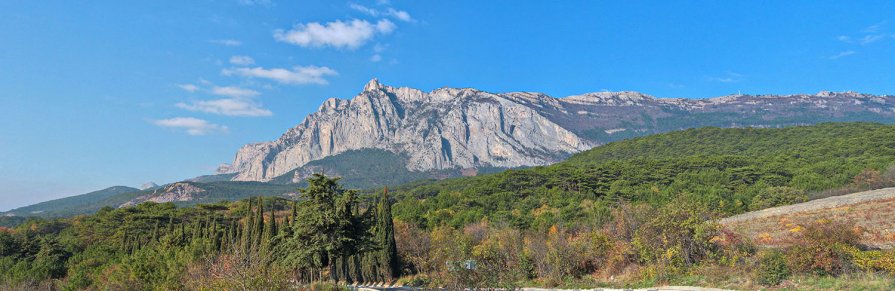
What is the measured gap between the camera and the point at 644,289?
23.8 metres

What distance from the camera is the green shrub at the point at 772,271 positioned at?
21578 mm

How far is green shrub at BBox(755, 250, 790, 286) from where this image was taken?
2158 cm

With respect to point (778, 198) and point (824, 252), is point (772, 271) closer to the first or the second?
point (824, 252)

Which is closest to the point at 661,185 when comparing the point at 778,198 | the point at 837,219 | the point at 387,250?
the point at 778,198

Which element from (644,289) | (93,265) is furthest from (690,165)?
(93,265)

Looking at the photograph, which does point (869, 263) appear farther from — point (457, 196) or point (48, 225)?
point (48, 225)

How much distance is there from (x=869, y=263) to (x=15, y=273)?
62.4m

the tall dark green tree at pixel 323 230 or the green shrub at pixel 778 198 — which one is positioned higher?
the tall dark green tree at pixel 323 230

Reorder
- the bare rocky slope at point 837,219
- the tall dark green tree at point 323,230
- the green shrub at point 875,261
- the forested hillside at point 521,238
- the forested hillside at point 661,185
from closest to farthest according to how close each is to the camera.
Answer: the green shrub at point 875,261, the forested hillside at point 521,238, the bare rocky slope at point 837,219, the tall dark green tree at point 323,230, the forested hillside at point 661,185

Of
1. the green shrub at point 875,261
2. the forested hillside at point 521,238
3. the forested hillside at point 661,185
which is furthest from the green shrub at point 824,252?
the forested hillside at point 661,185

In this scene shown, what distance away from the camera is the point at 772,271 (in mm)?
21812

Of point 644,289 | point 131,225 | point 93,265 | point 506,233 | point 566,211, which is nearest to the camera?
point 644,289

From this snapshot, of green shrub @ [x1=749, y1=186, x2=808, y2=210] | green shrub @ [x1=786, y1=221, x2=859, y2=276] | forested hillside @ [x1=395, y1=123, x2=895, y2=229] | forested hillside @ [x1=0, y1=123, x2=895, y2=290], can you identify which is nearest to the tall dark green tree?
forested hillside @ [x1=0, y1=123, x2=895, y2=290]

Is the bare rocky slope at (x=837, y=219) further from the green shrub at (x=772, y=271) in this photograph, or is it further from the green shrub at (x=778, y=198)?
the green shrub at (x=778, y=198)
